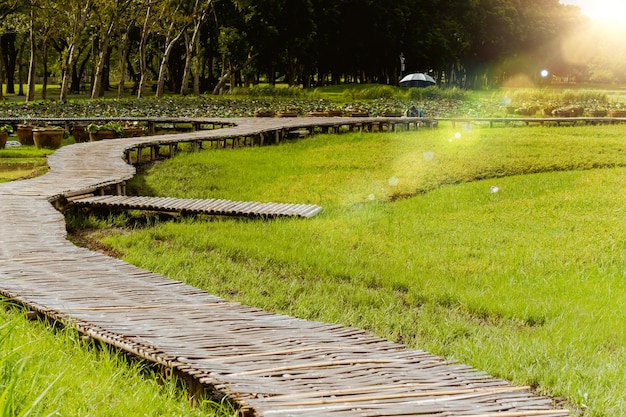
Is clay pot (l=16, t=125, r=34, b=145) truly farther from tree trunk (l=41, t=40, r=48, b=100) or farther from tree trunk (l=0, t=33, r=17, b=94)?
tree trunk (l=0, t=33, r=17, b=94)

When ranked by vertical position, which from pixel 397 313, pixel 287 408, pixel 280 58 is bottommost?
pixel 397 313

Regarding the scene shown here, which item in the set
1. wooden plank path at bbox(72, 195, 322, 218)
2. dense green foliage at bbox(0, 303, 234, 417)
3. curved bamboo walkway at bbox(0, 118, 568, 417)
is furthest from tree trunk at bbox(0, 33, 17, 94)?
dense green foliage at bbox(0, 303, 234, 417)

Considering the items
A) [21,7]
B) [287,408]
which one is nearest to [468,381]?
[287,408]

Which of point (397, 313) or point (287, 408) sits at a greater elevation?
point (287, 408)

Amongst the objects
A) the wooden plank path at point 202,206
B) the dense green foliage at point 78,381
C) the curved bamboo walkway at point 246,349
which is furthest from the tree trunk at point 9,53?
the dense green foliage at point 78,381

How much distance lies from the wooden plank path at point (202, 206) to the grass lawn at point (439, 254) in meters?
0.21

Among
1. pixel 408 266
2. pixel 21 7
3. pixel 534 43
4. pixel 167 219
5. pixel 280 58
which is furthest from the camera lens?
pixel 534 43

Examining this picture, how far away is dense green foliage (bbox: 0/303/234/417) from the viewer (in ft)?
12.3

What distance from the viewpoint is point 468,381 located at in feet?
14.9

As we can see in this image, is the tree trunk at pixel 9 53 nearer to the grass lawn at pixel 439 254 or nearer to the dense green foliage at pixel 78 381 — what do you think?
the grass lawn at pixel 439 254

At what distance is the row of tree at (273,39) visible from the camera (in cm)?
4019

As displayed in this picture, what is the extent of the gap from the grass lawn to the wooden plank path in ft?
0.69

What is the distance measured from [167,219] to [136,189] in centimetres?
323

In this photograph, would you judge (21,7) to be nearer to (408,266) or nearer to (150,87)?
(150,87)
